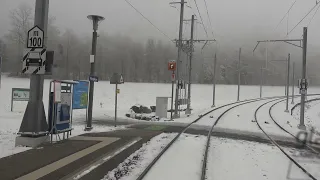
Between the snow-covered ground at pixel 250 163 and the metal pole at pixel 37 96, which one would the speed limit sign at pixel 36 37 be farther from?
the snow-covered ground at pixel 250 163

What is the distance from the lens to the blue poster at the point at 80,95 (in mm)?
15578

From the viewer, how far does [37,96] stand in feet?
37.0

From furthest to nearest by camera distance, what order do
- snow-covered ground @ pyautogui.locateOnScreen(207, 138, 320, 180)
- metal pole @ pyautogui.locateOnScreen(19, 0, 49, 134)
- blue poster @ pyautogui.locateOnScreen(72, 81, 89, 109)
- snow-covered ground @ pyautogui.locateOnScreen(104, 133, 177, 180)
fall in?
blue poster @ pyautogui.locateOnScreen(72, 81, 89, 109)
metal pole @ pyautogui.locateOnScreen(19, 0, 49, 134)
snow-covered ground @ pyautogui.locateOnScreen(207, 138, 320, 180)
snow-covered ground @ pyautogui.locateOnScreen(104, 133, 177, 180)

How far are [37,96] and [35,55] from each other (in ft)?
4.39

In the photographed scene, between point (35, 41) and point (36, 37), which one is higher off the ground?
point (36, 37)

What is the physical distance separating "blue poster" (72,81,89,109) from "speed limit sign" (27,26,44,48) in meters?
4.54

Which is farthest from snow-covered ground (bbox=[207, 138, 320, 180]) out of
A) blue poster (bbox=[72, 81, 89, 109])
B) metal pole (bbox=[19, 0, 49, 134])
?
blue poster (bbox=[72, 81, 89, 109])

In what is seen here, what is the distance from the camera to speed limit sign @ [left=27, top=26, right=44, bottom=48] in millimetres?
11102

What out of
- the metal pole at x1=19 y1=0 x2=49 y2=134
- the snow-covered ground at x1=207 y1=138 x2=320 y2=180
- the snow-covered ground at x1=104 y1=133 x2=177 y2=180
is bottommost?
the snow-covered ground at x1=207 y1=138 x2=320 y2=180

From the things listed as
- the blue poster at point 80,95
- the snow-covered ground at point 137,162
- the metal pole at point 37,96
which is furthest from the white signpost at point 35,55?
the blue poster at point 80,95

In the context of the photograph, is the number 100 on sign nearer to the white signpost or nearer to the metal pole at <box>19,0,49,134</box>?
the white signpost

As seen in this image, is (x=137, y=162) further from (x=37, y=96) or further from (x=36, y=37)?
(x=36, y=37)

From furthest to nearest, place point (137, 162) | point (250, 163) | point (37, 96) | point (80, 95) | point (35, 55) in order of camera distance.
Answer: point (80, 95), point (37, 96), point (35, 55), point (250, 163), point (137, 162)

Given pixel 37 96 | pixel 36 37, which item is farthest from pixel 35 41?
pixel 37 96
